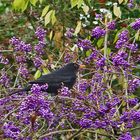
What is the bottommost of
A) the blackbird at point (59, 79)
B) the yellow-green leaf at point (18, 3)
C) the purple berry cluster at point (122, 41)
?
the blackbird at point (59, 79)

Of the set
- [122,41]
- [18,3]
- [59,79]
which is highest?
[18,3]

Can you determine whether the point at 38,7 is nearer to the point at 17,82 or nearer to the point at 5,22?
the point at 5,22

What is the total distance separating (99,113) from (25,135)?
0.40m

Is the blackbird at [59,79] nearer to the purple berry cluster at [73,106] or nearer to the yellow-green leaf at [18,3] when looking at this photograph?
the purple berry cluster at [73,106]

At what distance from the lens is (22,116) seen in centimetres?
293

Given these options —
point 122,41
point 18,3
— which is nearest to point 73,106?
point 122,41

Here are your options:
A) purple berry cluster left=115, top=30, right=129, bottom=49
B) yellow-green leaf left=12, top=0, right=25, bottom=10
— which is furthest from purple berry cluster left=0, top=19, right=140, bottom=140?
yellow-green leaf left=12, top=0, right=25, bottom=10

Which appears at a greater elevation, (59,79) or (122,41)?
(122,41)

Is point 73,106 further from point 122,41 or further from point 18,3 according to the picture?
point 18,3

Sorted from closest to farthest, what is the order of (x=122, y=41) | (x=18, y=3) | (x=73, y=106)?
(x=73, y=106), (x=122, y=41), (x=18, y=3)

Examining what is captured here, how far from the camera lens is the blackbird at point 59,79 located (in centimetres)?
365

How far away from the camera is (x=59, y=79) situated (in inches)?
149

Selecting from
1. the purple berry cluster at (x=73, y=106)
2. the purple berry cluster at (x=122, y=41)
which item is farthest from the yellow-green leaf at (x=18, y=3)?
the purple berry cluster at (x=122, y=41)

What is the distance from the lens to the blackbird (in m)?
3.65
